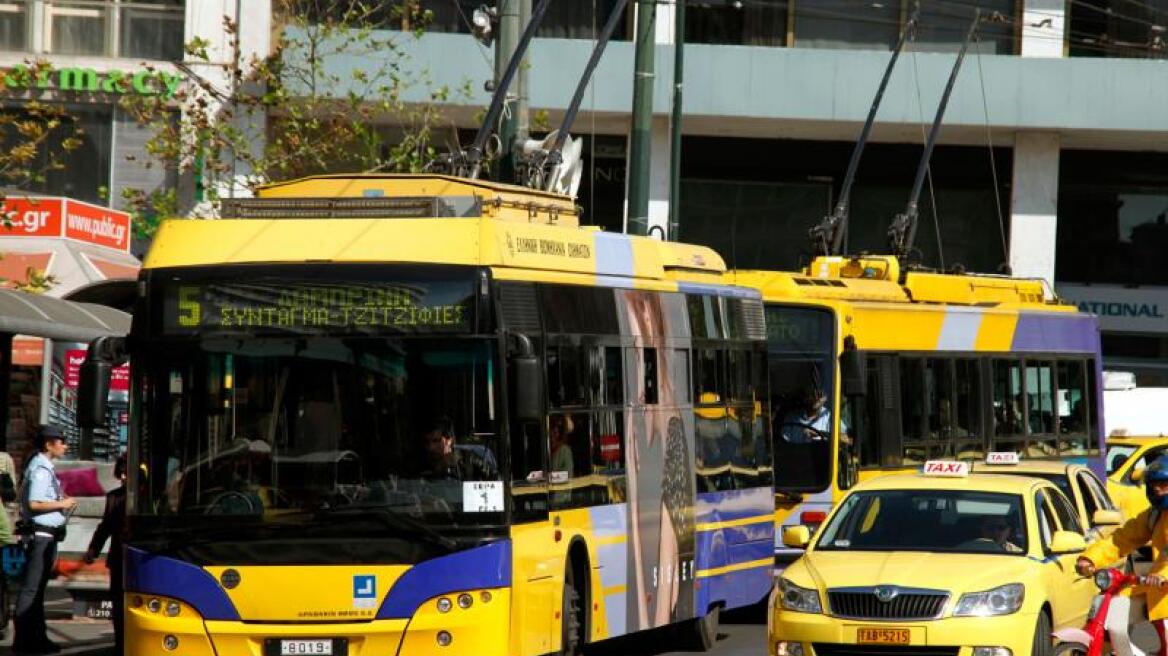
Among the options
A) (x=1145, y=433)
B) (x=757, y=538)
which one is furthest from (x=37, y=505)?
(x=1145, y=433)

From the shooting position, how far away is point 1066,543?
12695mm

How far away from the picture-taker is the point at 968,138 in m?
39.5

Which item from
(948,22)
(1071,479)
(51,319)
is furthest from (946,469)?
(948,22)

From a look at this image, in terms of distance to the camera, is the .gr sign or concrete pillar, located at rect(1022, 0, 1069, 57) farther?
concrete pillar, located at rect(1022, 0, 1069, 57)

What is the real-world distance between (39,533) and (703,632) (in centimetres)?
468

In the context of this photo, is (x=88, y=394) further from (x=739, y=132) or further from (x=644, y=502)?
(x=739, y=132)

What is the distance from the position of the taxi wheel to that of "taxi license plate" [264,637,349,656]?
375 centimetres

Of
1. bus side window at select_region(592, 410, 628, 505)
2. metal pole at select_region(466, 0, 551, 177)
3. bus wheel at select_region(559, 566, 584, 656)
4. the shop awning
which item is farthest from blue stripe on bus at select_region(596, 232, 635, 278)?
the shop awning

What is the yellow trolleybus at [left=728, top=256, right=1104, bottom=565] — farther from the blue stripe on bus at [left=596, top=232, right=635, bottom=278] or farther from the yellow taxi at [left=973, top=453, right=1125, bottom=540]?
the blue stripe on bus at [left=596, top=232, right=635, bottom=278]

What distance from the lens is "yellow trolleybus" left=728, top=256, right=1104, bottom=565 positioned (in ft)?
63.2

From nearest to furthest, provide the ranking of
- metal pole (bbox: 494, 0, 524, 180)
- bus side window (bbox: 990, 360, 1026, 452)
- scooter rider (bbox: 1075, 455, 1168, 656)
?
1. scooter rider (bbox: 1075, 455, 1168, 656)
2. metal pole (bbox: 494, 0, 524, 180)
3. bus side window (bbox: 990, 360, 1026, 452)

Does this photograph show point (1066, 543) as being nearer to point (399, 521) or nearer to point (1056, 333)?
point (399, 521)

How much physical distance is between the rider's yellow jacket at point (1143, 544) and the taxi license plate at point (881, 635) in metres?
1.11

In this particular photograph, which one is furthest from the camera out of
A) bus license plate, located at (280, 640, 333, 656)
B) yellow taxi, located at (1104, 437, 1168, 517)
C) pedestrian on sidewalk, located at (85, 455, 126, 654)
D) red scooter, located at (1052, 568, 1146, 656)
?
yellow taxi, located at (1104, 437, 1168, 517)
